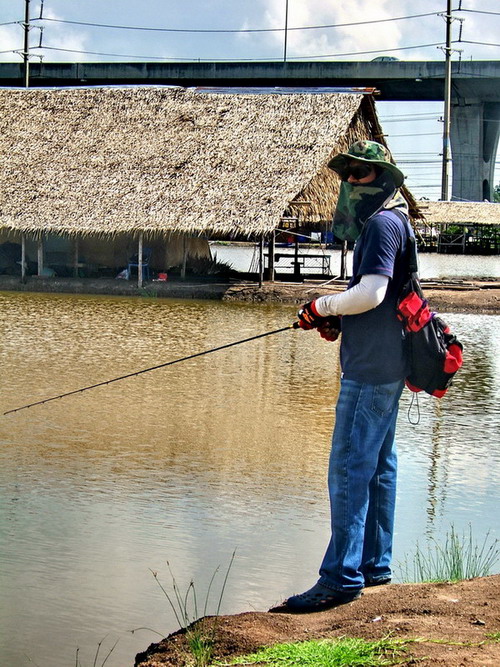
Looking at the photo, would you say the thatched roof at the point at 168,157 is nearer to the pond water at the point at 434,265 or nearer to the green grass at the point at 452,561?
the pond water at the point at 434,265

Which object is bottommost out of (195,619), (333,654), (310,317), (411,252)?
(195,619)

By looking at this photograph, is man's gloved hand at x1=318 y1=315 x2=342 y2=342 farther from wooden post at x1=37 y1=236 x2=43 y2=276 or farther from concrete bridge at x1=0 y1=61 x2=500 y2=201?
concrete bridge at x1=0 y1=61 x2=500 y2=201

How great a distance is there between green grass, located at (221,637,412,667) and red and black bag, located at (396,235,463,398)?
45.0 inches

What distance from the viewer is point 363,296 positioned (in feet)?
12.9

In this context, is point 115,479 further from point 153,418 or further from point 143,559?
point 153,418

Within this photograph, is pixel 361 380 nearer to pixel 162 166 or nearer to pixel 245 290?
pixel 245 290

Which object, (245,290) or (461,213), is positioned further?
(461,213)

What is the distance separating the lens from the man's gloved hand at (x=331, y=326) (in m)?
4.21

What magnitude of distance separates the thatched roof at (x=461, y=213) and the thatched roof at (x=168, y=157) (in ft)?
52.7

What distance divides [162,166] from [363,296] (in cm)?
1822

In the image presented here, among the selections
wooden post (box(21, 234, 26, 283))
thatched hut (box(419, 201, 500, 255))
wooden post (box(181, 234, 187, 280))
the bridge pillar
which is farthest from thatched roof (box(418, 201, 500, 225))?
wooden post (box(21, 234, 26, 283))

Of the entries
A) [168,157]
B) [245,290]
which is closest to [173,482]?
[245,290]

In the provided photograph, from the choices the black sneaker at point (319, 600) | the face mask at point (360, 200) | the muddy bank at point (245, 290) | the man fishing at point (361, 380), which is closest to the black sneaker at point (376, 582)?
the man fishing at point (361, 380)

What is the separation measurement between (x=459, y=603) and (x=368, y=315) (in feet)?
3.69
